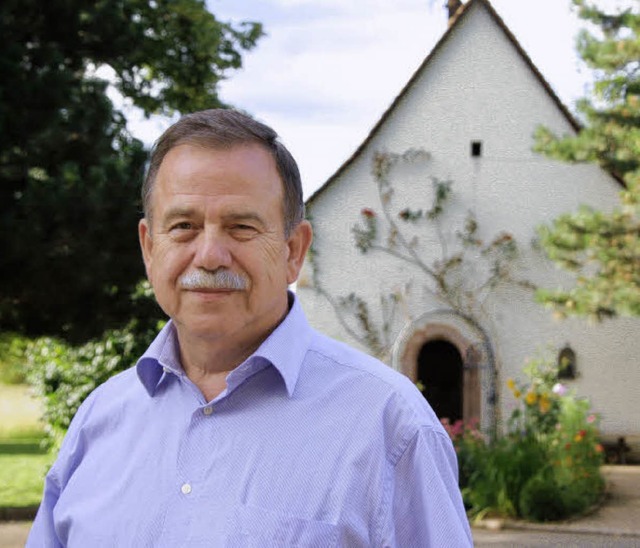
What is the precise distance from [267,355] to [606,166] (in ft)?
44.1

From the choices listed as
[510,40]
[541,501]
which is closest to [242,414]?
[541,501]

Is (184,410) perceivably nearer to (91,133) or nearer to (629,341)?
(91,133)

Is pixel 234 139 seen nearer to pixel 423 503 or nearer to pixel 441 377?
pixel 423 503

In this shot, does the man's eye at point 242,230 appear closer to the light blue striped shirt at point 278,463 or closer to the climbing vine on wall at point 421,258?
the light blue striped shirt at point 278,463

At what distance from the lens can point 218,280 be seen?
2066mm

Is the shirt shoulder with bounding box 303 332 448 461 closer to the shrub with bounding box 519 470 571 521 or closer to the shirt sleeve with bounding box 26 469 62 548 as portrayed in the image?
the shirt sleeve with bounding box 26 469 62 548

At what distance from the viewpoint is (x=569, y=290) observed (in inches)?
628

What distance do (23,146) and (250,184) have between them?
9154 millimetres

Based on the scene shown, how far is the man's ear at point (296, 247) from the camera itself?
7.27 feet

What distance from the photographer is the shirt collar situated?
204cm

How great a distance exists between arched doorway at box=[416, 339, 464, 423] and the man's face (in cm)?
1519

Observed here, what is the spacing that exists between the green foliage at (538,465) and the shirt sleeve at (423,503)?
29.4 feet

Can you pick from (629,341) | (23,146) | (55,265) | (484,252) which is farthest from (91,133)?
(629,341)

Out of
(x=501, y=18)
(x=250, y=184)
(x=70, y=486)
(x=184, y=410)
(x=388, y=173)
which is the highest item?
(x=501, y=18)
